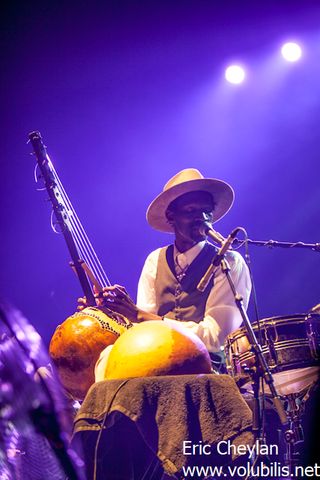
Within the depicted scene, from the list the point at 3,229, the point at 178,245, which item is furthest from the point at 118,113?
the point at 178,245

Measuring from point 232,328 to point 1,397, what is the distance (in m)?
3.87

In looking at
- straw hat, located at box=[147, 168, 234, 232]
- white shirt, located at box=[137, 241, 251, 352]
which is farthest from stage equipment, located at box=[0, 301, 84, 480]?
straw hat, located at box=[147, 168, 234, 232]

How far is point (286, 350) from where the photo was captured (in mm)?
3920

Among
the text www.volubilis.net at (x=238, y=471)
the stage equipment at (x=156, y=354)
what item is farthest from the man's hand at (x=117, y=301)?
the text www.volubilis.net at (x=238, y=471)

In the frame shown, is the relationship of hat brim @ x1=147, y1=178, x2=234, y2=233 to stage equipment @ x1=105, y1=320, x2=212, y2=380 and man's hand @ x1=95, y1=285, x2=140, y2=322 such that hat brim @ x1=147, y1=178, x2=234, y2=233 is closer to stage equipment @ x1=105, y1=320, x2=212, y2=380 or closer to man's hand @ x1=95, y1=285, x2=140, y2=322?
man's hand @ x1=95, y1=285, x2=140, y2=322

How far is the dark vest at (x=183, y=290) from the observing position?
15.3ft

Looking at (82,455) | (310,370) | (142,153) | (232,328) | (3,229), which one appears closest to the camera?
(82,455)

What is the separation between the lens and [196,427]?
2.66 m

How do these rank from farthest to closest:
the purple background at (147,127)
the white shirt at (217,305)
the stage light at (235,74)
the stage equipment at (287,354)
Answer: the stage light at (235,74)
the purple background at (147,127)
the white shirt at (217,305)
the stage equipment at (287,354)

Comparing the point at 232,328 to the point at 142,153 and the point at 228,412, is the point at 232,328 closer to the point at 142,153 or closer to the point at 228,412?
the point at 228,412

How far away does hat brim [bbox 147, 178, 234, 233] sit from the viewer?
5.23 m

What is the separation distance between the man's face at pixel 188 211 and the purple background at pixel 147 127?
8.36 feet

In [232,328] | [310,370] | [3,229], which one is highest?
[3,229]

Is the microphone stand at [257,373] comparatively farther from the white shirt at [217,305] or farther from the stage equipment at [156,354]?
the white shirt at [217,305]
